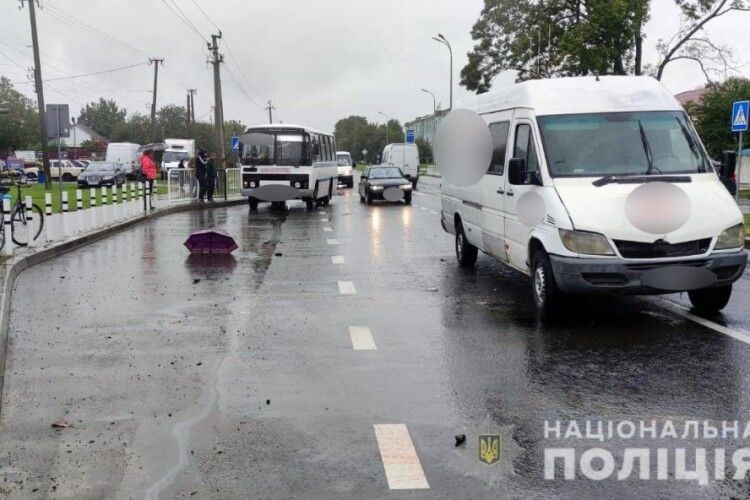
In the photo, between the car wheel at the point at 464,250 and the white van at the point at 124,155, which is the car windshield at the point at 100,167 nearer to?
the white van at the point at 124,155

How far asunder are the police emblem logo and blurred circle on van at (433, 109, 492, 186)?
259 inches

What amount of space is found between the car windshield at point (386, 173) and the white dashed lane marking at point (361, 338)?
2601 centimetres

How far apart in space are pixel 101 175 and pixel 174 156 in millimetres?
17648

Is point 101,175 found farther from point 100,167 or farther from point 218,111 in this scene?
point 218,111

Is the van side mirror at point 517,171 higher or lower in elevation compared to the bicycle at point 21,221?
higher

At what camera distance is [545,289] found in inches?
343

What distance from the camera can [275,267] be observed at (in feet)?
44.0

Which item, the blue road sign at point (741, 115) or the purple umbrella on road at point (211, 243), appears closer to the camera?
the purple umbrella on road at point (211, 243)

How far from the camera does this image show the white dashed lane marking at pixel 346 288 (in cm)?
1082

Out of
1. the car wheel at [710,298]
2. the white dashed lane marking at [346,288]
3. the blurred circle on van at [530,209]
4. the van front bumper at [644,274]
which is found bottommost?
the white dashed lane marking at [346,288]

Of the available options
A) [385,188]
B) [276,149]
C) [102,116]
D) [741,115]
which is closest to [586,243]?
[741,115]

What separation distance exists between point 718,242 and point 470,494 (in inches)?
193

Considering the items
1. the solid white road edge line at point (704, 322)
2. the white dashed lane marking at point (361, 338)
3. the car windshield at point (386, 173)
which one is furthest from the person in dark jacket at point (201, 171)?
the white dashed lane marking at point (361, 338)

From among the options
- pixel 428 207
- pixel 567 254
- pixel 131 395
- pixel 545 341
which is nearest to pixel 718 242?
pixel 567 254
